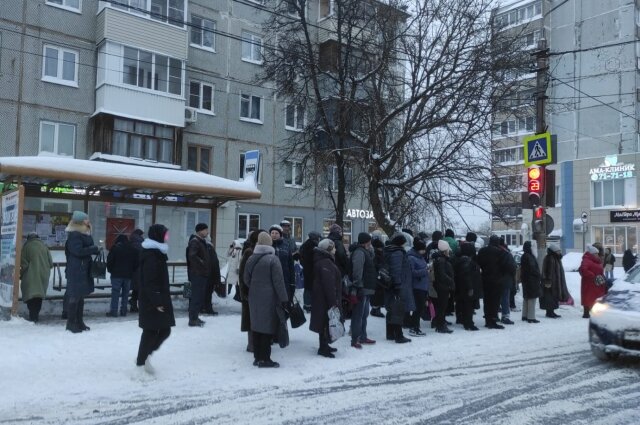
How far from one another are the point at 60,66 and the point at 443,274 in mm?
18578

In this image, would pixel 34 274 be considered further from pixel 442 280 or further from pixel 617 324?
pixel 617 324

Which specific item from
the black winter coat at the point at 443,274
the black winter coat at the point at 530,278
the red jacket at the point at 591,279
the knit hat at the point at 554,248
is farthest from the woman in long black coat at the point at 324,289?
the red jacket at the point at 591,279

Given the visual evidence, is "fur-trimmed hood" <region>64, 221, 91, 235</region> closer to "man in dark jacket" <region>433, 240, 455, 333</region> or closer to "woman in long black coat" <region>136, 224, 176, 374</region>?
"woman in long black coat" <region>136, 224, 176, 374</region>

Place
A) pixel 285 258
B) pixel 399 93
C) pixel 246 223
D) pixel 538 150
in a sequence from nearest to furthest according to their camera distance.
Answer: pixel 285 258 < pixel 538 150 < pixel 399 93 < pixel 246 223

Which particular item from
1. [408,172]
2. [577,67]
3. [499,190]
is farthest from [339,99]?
[577,67]

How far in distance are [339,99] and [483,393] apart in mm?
9603

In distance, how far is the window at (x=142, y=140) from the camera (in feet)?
75.0

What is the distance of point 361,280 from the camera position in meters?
8.49

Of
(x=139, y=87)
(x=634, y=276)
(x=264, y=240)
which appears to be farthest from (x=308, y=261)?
(x=139, y=87)

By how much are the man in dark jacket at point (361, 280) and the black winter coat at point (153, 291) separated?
10.0 ft

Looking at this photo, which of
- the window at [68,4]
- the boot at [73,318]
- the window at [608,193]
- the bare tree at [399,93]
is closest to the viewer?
the boot at [73,318]

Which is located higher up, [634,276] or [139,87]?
[139,87]

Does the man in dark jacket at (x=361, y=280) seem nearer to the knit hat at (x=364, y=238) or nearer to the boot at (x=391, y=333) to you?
the knit hat at (x=364, y=238)

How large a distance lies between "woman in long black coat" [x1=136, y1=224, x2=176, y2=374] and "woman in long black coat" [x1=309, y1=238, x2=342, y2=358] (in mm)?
2141
